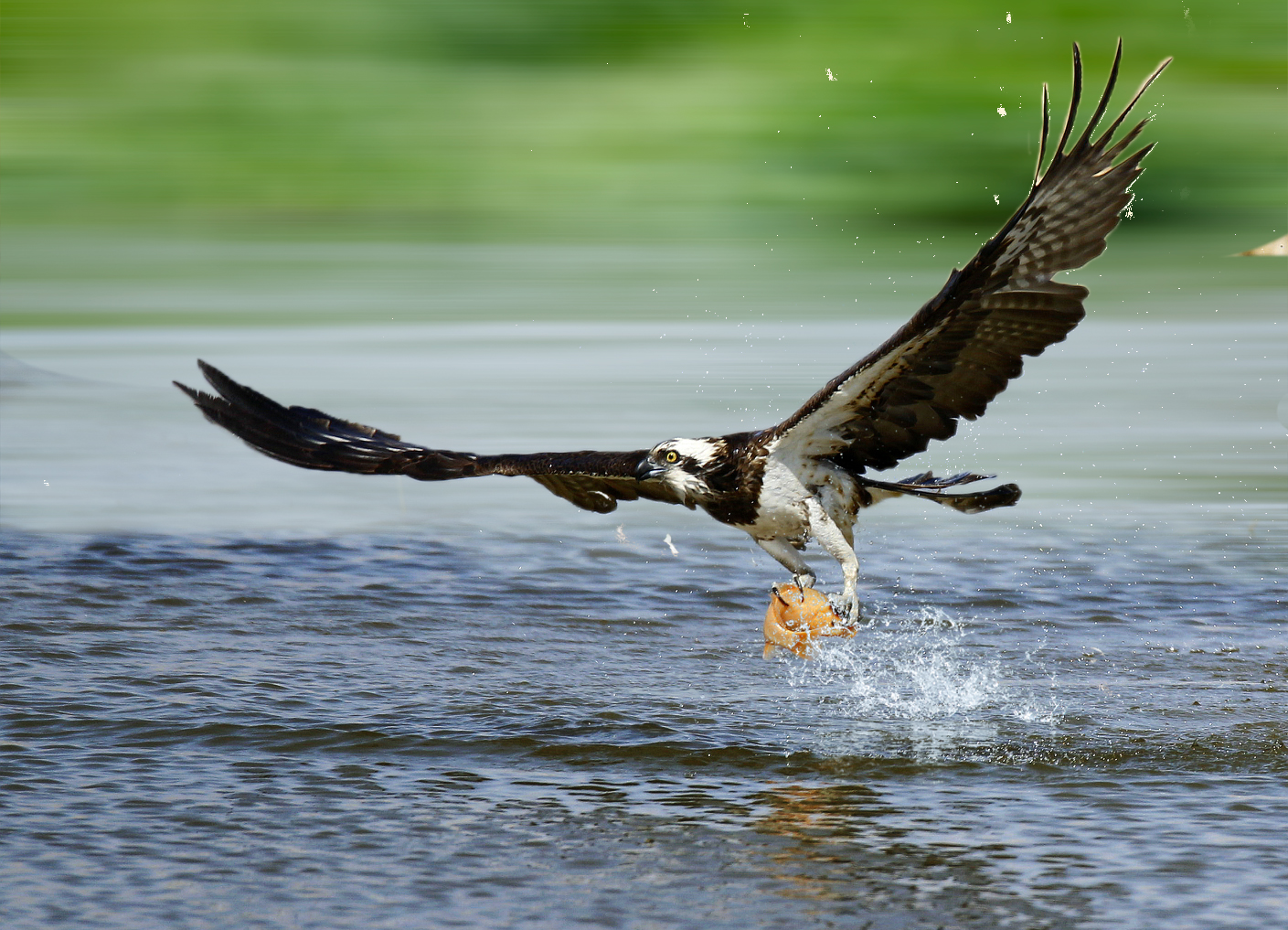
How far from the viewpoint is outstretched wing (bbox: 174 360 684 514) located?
7.41m

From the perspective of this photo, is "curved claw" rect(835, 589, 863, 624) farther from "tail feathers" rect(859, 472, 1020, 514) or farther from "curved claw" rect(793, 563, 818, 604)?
"tail feathers" rect(859, 472, 1020, 514)

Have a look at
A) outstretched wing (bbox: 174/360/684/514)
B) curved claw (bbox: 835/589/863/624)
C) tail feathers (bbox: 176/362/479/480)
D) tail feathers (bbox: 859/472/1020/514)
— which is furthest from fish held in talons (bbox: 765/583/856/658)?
tail feathers (bbox: 176/362/479/480)

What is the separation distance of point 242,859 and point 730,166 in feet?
60.7

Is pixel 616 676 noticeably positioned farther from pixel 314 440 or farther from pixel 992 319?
pixel 992 319

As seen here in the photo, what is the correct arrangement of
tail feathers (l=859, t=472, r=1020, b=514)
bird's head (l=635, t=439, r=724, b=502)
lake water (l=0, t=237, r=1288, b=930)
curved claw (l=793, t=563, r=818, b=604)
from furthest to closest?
curved claw (l=793, t=563, r=818, b=604), bird's head (l=635, t=439, r=724, b=502), tail feathers (l=859, t=472, r=1020, b=514), lake water (l=0, t=237, r=1288, b=930)

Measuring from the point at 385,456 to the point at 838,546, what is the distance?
72.6 inches

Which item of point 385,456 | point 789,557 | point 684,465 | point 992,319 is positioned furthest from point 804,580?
point 385,456

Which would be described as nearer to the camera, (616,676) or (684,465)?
(684,465)

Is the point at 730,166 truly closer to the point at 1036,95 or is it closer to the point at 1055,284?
the point at 1036,95

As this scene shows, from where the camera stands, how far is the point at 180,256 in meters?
21.2

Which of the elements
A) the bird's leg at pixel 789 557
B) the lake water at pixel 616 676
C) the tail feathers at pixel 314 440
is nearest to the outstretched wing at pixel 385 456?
the tail feathers at pixel 314 440

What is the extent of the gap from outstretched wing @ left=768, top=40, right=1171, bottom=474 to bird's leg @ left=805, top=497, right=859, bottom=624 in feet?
A: 0.89

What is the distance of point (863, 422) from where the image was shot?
23.2ft

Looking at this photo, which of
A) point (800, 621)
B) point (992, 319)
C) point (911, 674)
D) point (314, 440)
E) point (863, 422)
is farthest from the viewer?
point (314, 440)
